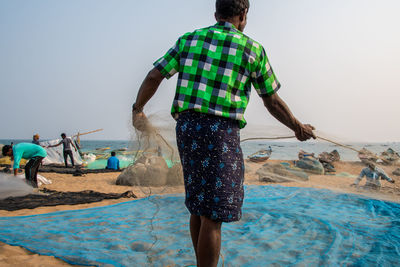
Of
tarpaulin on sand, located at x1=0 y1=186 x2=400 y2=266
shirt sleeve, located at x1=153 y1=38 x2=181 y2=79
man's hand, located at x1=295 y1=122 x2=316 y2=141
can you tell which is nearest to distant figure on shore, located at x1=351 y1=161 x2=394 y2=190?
tarpaulin on sand, located at x1=0 y1=186 x2=400 y2=266

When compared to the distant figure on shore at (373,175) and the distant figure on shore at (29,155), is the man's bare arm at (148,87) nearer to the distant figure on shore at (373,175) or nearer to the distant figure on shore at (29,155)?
the distant figure on shore at (373,175)

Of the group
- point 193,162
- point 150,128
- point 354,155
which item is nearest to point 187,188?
point 193,162

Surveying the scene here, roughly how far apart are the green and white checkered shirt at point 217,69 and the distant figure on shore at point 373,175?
2.85 metres

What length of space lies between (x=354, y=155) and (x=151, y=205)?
2702mm

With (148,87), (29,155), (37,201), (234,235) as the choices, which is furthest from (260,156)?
(29,155)

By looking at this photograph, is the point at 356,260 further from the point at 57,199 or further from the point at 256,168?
the point at 57,199

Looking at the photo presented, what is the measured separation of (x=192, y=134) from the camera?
129cm

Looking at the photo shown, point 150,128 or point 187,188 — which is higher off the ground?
point 150,128

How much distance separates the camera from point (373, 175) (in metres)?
3.51

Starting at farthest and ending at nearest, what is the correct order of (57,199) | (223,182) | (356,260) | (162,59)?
1. (57,199)
2. (356,260)
3. (162,59)
4. (223,182)

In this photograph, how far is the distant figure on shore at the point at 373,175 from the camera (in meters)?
3.44

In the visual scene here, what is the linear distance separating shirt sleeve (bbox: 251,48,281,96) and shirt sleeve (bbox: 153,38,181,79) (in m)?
0.40

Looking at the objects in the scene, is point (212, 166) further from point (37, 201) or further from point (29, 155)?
point (29, 155)

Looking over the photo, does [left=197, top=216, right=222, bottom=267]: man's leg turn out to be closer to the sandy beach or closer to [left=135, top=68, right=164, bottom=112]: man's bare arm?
[left=135, top=68, right=164, bottom=112]: man's bare arm
